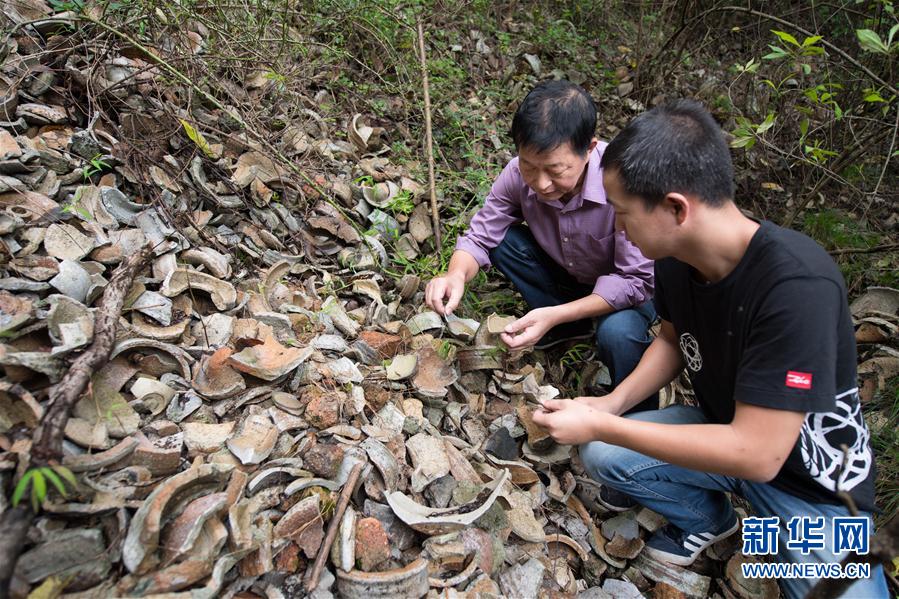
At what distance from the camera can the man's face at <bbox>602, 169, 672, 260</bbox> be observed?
1.47 meters

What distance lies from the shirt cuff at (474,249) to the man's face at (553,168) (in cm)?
46

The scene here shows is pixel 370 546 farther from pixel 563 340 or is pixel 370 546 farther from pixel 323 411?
pixel 563 340

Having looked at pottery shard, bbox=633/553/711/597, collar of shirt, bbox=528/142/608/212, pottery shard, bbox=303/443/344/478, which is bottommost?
pottery shard, bbox=633/553/711/597

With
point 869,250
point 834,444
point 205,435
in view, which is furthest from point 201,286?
point 869,250

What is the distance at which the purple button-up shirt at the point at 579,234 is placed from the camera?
2.24 meters

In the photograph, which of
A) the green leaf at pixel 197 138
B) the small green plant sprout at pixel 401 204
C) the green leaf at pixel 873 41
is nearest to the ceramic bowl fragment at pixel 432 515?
the small green plant sprout at pixel 401 204

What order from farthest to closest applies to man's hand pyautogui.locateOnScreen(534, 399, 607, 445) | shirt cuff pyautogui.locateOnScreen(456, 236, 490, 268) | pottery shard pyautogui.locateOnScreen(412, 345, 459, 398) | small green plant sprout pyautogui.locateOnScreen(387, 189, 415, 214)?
small green plant sprout pyautogui.locateOnScreen(387, 189, 415, 214), shirt cuff pyautogui.locateOnScreen(456, 236, 490, 268), pottery shard pyautogui.locateOnScreen(412, 345, 459, 398), man's hand pyautogui.locateOnScreen(534, 399, 607, 445)

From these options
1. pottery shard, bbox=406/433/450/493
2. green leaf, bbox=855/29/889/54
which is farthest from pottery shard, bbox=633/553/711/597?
green leaf, bbox=855/29/889/54

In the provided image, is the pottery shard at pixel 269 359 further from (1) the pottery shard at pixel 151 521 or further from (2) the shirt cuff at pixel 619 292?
(2) the shirt cuff at pixel 619 292

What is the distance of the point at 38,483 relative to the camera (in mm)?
1110

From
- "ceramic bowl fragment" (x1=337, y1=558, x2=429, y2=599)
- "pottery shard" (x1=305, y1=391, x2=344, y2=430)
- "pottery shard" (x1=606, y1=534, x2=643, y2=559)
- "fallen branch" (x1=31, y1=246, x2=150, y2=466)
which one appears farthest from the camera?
"pottery shard" (x1=606, y1=534, x2=643, y2=559)

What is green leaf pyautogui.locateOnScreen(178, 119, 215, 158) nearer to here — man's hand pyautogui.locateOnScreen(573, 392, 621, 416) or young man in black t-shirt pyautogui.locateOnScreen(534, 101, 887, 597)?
young man in black t-shirt pyautogui.locateOnScreen(534, 101, 887, 597)

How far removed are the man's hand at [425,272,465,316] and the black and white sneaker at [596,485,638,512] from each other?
2.90 feet

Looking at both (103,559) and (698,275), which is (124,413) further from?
(698,275)
